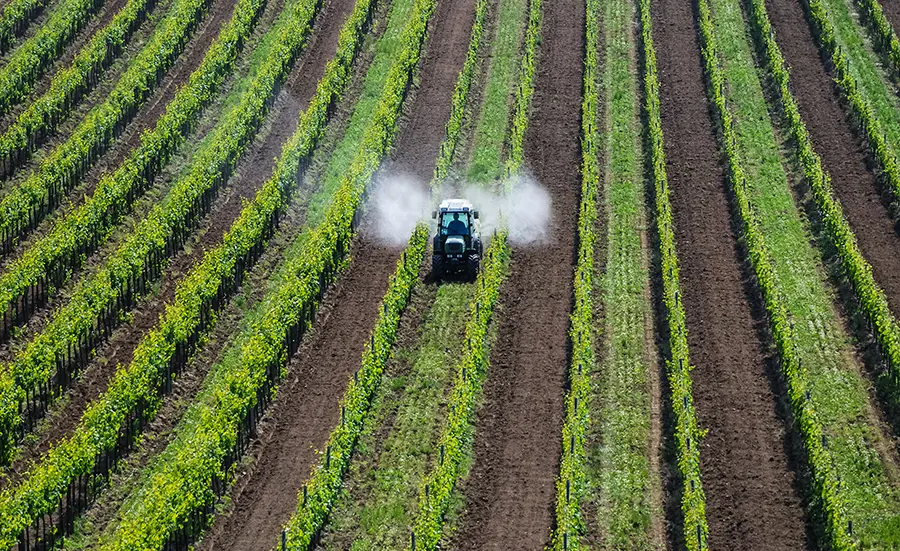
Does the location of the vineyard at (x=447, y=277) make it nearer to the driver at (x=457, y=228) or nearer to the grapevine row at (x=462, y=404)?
the grapevine row at (x=462, y=404)

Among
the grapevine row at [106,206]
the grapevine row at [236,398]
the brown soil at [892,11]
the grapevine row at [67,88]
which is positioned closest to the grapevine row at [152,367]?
the grapevine row at [236,398]

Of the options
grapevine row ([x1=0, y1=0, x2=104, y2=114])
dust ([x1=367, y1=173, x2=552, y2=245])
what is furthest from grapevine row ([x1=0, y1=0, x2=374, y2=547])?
grapevine row ([x1=0, y1=0, x2=104, y2=114])

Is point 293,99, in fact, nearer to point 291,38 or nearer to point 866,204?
point 291,38

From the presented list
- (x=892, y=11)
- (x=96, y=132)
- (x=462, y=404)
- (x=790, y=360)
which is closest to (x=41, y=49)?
(x=96, y=132)

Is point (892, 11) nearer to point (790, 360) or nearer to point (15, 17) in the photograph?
point (790, 360)

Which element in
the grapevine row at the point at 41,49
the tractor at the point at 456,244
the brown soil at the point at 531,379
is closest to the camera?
the brown soil at the point at 531,379

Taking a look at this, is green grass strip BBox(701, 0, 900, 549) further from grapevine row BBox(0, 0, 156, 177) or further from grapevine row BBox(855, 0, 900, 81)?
grapevine row BBox(0, 0, 156, 177)
